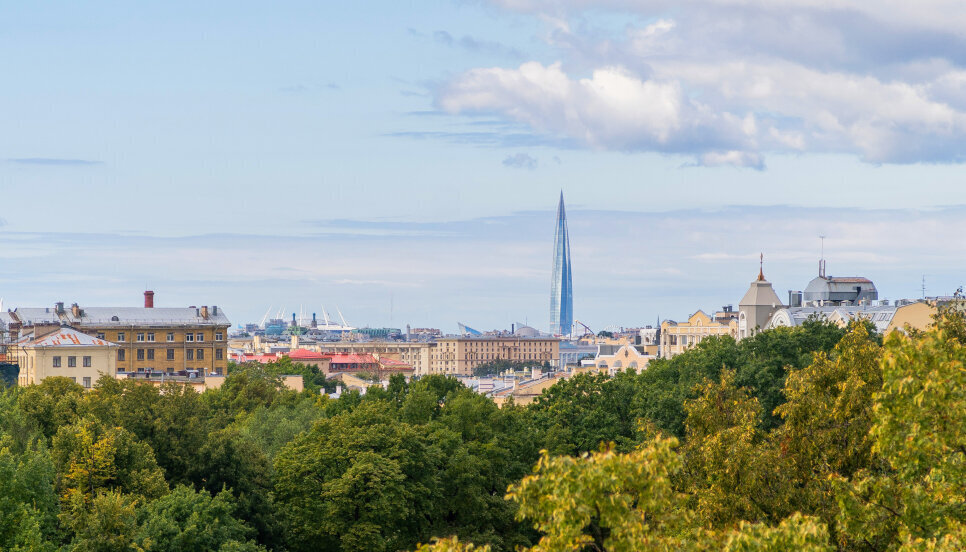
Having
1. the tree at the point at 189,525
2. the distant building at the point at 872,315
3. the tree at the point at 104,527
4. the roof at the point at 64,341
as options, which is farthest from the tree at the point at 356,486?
the roof at the point at 64,341

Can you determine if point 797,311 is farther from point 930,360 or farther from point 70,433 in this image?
point 930,360

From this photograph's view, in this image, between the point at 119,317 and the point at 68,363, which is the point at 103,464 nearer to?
the point at 68,363

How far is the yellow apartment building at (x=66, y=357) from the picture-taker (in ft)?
486

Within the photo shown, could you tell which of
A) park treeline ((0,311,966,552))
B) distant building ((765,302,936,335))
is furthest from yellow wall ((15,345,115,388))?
distant building ((765,302,936,335))

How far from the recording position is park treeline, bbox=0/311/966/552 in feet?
80.3

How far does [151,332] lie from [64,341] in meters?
39.0

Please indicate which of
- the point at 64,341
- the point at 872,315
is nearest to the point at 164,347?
the point at 64,341

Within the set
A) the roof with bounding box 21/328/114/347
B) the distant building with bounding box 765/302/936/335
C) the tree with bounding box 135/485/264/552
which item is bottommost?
the tree with bounding box 135/485/264/552

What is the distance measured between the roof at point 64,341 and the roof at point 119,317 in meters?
33.9

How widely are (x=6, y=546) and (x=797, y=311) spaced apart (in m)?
109

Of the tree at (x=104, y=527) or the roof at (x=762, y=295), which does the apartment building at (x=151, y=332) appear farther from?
the tree at (x=104, y=527)

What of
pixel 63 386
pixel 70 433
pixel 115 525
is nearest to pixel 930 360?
pixel 115 525

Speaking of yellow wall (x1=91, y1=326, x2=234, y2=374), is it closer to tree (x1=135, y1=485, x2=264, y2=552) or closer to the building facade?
the building facade

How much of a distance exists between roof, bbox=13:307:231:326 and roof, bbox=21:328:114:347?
1335 inches
